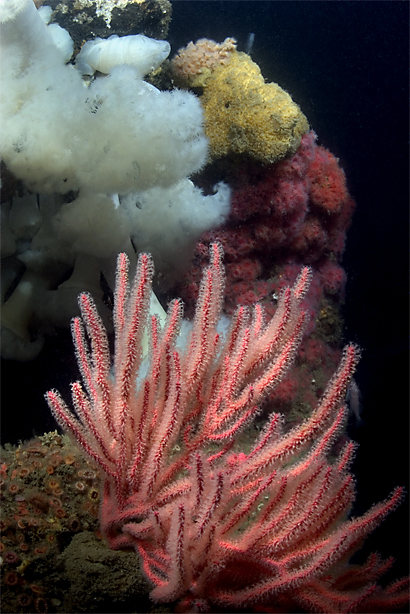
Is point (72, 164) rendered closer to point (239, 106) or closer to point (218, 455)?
point (239, 106)

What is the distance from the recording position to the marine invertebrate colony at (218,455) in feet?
5.68

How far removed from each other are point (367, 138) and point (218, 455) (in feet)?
31.9

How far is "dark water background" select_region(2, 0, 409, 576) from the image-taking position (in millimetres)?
6492

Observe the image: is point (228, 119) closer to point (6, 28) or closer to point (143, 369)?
point (6, 28)

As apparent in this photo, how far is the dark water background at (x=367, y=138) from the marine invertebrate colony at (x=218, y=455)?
146 inches

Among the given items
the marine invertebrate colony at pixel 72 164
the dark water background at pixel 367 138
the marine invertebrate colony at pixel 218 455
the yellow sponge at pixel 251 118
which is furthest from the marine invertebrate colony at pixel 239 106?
the dark water background at pixel 367 138

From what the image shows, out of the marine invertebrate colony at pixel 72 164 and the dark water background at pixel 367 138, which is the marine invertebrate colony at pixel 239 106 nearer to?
the marine invertebrate colony at pixel 72 164

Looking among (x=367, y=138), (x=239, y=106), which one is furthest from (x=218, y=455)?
(x=367, y=138)

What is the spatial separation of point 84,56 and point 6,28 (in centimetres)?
117

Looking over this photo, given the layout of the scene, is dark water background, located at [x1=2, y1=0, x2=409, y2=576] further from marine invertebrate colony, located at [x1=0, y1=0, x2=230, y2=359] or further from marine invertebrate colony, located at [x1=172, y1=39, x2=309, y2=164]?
marine invertebrate colony, located at [x1=0, y1=0, x2=230, y2=359]

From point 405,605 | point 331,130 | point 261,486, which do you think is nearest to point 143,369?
point 261,486

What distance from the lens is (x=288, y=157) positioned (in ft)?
12.6

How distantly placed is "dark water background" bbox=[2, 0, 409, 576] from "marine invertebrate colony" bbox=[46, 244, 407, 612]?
3.70 m

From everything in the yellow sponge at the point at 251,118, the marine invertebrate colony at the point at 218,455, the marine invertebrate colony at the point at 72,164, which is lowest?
the marine invertebrate colony at the point at 218,455
